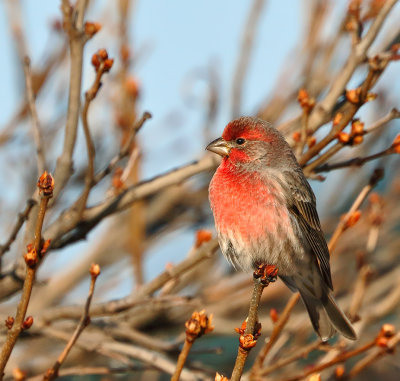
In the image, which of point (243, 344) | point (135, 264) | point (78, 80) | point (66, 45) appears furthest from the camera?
point (66, 45)

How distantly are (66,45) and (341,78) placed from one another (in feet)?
9.26

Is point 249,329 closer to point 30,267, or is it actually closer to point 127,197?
point 30,267

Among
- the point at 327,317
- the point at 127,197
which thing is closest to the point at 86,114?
the point at 127,197

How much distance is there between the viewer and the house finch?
467 centimetres

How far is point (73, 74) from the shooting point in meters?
4.19

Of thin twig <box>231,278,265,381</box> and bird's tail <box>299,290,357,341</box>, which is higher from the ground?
bird's tail <box>299,290,357,341</box>

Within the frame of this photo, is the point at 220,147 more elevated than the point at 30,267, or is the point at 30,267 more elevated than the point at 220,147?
the point at 220,147

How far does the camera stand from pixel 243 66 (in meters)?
6.28

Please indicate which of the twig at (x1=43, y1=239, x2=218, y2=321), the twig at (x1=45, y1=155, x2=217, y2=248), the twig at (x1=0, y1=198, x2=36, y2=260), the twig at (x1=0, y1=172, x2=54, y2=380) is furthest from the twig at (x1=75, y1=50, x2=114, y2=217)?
the twig at (x1=0, y1=172, x2=54, y2=380)

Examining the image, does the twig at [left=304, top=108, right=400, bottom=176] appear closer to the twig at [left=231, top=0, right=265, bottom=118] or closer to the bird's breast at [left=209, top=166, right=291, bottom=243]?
the bird's breast at [left=209, top=166, right=291, bottom=243]

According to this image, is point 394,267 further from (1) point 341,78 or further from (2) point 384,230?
(1) point 341,78

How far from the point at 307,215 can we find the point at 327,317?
34.0 inches

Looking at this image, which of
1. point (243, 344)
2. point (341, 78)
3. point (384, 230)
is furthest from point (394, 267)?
point (243, 344)

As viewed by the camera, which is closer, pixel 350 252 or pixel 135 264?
pixel 135 264
